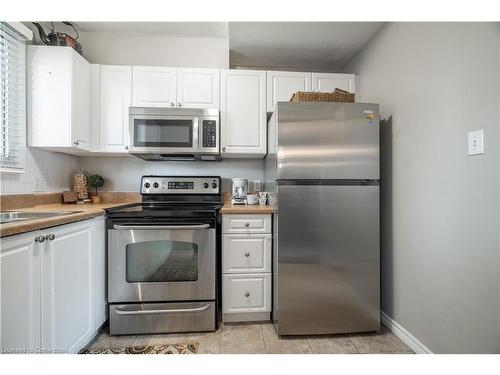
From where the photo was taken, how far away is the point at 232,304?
1771mm

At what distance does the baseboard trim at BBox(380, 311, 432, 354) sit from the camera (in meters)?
1.45

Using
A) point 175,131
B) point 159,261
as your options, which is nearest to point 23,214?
point 159,261

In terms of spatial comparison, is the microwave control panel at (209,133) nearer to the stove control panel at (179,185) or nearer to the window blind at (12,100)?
the stove control panel at (179,185)

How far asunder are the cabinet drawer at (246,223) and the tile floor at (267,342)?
2.43 feet

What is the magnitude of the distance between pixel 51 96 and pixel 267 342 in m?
2.40

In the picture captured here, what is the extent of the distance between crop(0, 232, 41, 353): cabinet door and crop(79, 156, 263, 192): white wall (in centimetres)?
135

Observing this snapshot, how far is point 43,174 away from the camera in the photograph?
1905mm

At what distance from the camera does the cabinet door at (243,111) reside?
2.11 m

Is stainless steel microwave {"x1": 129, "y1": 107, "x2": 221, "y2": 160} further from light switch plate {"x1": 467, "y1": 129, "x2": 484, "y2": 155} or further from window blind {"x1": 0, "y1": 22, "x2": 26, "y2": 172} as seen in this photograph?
light switch plate {"x1": 467, "y1": 129, "x2": 484, "y2": 155}

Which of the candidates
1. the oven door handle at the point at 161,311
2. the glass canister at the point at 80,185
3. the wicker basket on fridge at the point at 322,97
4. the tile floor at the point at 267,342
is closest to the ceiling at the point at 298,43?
the wicker basket on fridge at the point at 322,97

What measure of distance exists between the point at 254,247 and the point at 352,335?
3.11ft

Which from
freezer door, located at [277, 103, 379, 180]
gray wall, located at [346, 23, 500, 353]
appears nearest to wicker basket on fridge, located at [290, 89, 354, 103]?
freezer door, located at [277, 103, 379, 180]
